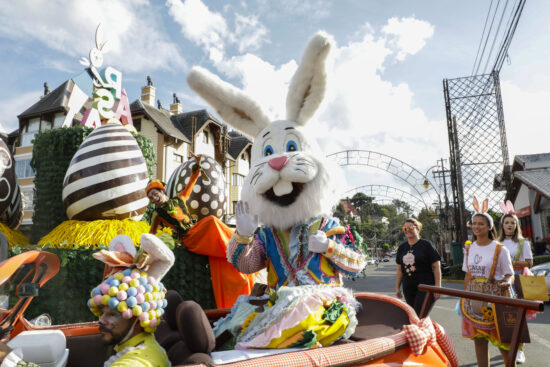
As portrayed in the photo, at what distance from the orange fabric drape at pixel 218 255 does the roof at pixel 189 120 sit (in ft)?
50.7

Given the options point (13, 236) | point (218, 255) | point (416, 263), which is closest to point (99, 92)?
point (13, 236)

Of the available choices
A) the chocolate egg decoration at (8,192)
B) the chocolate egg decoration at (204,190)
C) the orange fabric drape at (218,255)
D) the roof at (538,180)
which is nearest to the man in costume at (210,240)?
the orange fabric drape at (218,255)

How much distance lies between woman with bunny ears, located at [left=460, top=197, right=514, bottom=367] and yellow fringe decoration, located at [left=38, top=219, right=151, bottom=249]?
11.4ft

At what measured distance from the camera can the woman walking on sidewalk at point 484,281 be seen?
10.7 ft

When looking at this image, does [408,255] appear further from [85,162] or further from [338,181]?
Answer: [85,162]

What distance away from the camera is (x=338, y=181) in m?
3.01

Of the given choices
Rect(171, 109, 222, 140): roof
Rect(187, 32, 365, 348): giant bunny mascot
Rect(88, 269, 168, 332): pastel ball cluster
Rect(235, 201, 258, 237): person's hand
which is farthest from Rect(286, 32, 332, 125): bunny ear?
Rect(171, 109, 222, 140): roof

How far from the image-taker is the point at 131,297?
62.1 inches

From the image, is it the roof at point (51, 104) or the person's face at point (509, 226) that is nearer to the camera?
the person's face at point (509, 226)

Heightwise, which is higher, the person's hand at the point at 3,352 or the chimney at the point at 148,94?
the chimney at the point at 148,94

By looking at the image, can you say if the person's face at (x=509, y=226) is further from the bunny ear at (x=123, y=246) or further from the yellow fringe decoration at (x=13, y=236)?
the yellow fringe decoration at (x=13, y=236)

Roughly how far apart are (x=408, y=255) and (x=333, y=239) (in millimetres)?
2228

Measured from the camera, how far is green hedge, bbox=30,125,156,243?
16.7ft

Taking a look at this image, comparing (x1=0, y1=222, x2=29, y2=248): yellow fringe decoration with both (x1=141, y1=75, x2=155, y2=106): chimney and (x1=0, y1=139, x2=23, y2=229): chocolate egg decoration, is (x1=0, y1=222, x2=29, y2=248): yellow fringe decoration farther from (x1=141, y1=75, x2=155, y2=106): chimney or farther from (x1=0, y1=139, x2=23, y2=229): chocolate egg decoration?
(x1=141, y1=75, x2=155, y2=106): chimney
